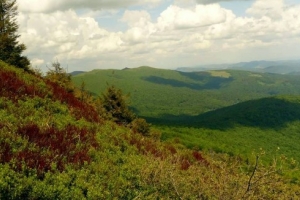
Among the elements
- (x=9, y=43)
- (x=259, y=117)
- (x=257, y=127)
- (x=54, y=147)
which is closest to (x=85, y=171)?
(x=54, y=147)

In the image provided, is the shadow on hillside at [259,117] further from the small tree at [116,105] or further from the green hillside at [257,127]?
the small tree at [116,105]

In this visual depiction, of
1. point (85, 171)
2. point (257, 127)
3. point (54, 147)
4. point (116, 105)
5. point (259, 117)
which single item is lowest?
point (257, 127)

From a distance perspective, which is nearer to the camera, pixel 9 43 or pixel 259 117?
pixel 9 43

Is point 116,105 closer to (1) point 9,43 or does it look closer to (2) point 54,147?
(1) point 9,43

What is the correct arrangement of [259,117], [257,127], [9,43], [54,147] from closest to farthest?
[54,147], [9,43], [257,127], [259,117]

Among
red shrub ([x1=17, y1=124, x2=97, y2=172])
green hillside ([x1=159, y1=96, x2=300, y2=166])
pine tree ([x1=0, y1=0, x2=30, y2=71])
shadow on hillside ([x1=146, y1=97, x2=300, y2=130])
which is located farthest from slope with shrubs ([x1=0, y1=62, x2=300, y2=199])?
shadow on hillside ([x1=146, y1=97, x2=300, y2=130])

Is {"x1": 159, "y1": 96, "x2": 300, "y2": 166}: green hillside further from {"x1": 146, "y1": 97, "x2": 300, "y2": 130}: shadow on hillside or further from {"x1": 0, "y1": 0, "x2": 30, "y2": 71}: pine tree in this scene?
{"x1": 0, "y1": 0, "x2": 30, "y2": 71}: pine tree

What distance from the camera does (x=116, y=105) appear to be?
125 ft

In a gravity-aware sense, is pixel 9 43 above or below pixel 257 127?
above

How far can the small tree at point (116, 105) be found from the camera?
37.5m

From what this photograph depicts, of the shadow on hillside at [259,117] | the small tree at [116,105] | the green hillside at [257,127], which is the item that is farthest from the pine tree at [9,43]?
the shadow on hillside at [259,117]

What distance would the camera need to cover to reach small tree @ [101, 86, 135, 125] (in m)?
37.5

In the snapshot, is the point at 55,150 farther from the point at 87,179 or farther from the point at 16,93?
the point at 16,93

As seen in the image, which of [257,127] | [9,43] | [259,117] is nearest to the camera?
[9,43]
